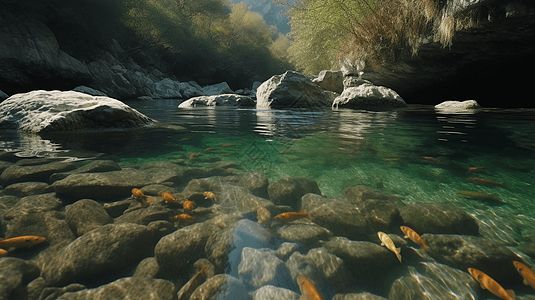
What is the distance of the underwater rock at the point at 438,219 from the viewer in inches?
70.1

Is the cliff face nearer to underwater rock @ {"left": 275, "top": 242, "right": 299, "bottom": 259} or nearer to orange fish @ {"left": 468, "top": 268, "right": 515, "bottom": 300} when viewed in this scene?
orange fish @ {"left": 468, "top": 268, "right": 515, "bottom": 300}

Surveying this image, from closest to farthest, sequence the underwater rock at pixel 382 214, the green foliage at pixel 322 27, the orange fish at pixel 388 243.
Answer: the orange fish at pixel 388 243
the underwater rock at pixel 382 214
the green foliage at pixel 322 27

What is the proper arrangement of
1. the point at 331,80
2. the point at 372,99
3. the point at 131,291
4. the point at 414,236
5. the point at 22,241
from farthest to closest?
the point at 331,80
the point at 372,99
the point at 414,236
the point at 22,241
the point at 131,291

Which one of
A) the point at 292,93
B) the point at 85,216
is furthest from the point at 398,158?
the point at 292,93

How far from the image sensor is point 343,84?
13.4 meters

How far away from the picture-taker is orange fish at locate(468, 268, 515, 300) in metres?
1.20

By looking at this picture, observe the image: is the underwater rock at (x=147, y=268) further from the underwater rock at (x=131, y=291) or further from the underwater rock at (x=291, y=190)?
the underwater rock at (x=291, y=190)

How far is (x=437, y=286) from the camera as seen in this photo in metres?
1.30

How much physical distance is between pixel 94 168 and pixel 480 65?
11.5m

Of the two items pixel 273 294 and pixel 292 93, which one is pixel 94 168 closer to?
pixel 273 294

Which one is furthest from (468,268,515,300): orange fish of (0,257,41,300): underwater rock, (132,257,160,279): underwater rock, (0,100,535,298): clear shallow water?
(0,257,41,300): underwater rock

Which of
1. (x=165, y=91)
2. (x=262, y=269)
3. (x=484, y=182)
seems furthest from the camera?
(x=165, y=91)

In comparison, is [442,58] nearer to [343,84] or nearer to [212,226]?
[343,84]

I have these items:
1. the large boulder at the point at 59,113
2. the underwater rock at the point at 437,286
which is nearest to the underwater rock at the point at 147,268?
the underwater rock at the point at 437,286
